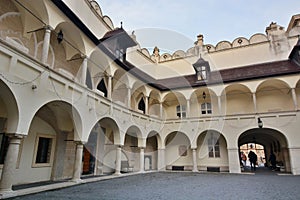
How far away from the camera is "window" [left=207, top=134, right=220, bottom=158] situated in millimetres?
18444

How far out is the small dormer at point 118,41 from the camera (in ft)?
47.9

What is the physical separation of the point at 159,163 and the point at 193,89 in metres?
7.53

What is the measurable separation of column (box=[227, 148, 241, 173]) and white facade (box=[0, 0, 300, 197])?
76mm

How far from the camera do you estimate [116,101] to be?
1434 centimetres

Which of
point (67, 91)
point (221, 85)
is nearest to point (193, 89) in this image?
point (221, 85)

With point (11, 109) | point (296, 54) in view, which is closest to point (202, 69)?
point (296, 54)

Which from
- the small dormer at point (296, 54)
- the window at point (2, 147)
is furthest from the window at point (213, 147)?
the window at point (2, 147)

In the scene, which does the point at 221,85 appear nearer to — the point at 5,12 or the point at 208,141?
the point at 208,141

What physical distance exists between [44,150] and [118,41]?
926 cm

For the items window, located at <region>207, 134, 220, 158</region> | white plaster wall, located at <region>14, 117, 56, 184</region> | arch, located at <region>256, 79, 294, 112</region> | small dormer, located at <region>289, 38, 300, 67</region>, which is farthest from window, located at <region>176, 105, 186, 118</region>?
white plaster wall, located at <region>14, 117, 56, 184</region>

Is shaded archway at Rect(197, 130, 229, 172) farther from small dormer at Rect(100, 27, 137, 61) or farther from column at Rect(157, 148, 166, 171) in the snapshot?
small dormer at Rect(100, 27, 137, 61)

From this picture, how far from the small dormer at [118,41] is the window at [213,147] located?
10.8 meters

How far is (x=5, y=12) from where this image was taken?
924 centimetres

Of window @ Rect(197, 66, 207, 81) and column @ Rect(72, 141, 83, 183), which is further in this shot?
window @ Rect(197, 66, 207, 81)
